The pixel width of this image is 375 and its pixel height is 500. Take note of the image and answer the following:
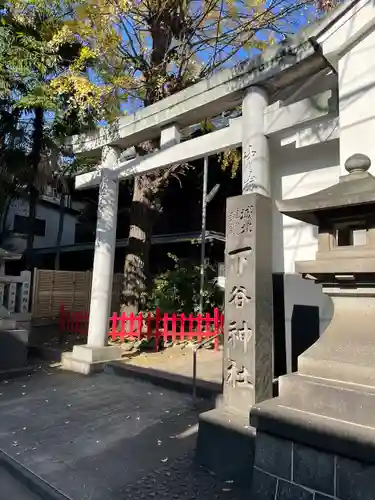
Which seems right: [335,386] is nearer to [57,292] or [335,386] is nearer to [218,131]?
[218,131]

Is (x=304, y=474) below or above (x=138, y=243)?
below

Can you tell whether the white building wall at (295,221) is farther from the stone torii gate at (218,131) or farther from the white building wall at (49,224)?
the white building wall at (49,224)

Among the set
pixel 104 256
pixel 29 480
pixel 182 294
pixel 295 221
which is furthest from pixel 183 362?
pixel 29 480

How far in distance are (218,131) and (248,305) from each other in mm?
3242

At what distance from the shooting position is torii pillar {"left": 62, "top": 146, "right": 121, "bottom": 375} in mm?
8133

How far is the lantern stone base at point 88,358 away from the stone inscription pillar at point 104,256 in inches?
7.9

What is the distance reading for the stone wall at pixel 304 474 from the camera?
268 cm

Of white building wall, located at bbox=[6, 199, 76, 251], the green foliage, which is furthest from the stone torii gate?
white building wall, located at bbox=[6, 199, 76, 251]

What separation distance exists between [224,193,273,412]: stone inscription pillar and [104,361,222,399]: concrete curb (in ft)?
6.45

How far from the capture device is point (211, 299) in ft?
40.3

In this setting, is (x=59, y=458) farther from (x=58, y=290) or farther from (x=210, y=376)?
(x=58, y=290)

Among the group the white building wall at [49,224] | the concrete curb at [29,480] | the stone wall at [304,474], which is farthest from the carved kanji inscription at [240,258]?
the white building wall at [49,224]

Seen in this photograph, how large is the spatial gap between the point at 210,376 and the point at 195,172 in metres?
10.6

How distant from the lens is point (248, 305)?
4086mm
